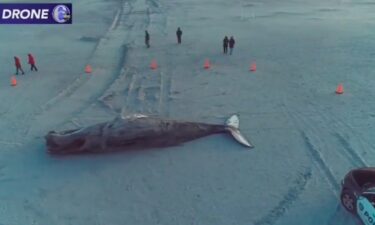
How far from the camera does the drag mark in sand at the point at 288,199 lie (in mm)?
9320

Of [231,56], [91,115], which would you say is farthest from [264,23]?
[91,115]

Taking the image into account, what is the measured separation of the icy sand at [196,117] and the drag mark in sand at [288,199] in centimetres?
3

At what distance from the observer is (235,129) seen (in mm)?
A: 13344

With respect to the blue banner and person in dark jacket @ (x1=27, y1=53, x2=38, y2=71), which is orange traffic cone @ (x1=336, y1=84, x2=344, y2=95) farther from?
the blue banner

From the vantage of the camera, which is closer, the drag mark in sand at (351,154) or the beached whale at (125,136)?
the drag mark in sand at (351,154)

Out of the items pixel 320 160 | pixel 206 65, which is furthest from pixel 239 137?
pixel 206 65

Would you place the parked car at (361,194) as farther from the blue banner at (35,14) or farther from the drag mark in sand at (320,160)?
the blue banner at (35,14)

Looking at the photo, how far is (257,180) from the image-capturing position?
10.8 meters

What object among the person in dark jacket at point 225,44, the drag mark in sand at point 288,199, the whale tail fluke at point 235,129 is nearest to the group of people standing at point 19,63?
the person in dark jacket at point 225,44

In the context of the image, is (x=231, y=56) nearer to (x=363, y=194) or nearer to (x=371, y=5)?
(x=363, y=194)

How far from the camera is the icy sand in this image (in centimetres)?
990

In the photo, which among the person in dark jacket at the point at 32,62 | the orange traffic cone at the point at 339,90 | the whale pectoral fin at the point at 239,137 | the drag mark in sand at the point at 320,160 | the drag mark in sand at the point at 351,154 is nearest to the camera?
the drag mark in sand at the point at 320,160

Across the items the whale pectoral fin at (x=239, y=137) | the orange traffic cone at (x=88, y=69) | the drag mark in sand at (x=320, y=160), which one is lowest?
the drag mark in sand at (x=320, y=160)

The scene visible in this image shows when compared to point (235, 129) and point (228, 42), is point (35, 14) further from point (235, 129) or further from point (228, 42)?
point (235, 129)
